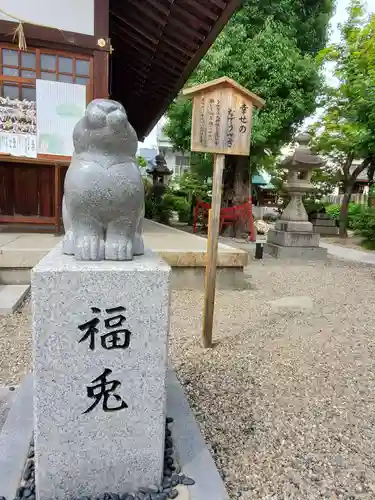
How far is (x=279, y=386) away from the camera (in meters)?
2.63

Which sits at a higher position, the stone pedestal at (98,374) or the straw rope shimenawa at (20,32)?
the straw rope shimenawa at (20,32)

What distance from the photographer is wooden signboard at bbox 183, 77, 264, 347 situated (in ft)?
9.79

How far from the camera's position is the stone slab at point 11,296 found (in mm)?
3629

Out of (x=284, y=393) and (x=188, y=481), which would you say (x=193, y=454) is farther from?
(x=284, y=393)

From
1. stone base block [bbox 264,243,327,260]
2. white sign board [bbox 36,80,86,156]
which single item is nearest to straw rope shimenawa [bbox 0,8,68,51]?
white sign board [bbox 36,80,86,156]

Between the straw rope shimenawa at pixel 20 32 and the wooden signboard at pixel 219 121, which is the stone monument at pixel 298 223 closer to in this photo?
the wooden signboard at pixel 219 121

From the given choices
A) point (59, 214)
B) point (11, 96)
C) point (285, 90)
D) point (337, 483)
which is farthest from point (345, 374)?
point (285, 90)

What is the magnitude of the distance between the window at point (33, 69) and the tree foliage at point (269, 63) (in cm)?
479

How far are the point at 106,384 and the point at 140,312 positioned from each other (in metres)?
0.33

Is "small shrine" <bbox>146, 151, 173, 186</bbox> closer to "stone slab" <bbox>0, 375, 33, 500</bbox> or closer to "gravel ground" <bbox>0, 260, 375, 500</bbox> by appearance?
"gravel ground" <bbox>0, 260, 375, 500</bbox>

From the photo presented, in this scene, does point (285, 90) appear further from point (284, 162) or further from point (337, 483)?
point (337, 483)

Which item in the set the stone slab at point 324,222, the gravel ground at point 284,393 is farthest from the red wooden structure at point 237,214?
the gravel ground at point 284,393

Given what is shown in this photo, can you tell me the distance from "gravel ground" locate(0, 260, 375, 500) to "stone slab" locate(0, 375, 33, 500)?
20.8 inches

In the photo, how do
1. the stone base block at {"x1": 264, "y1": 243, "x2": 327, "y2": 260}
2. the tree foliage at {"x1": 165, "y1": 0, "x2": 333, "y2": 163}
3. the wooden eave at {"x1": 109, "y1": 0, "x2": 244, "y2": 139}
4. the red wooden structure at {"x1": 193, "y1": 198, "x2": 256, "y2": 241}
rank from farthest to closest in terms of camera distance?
the red wooden structure at {"x1": 193, "y1": 198, "x2": 256, "y2": 241} < the tree foliage at {"x1": 165, "y1": 0, "x2": 333, "y2": 163} < the stone base block at {"x1": 264, "y1": 243, "x2": 327, "y2": 260} < the wooden eave at {"x1": 109, "y1": 0, "x2": 244, "y2": 139}
